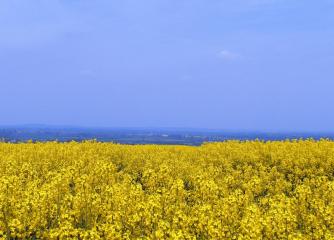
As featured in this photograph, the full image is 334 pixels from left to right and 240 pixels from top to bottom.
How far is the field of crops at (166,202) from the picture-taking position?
10422 millimetres

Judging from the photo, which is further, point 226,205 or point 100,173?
point 100,173

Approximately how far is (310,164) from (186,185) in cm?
594

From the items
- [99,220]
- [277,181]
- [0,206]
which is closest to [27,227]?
[0,206]

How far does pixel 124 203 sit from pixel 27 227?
98.8 inches

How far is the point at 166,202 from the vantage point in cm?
Answer: 1263

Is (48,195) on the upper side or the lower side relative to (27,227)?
upper

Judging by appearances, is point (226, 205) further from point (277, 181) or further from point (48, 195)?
point (277, 181)

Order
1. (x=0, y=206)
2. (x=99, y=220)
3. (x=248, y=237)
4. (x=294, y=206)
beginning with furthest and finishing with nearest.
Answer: (x=294, y=206), (x=99, y=220), (x=0, y=206), (x=248, y=237)

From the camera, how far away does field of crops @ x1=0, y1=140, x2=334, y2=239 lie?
410 inches

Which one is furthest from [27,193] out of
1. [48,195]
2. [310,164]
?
[310,164]

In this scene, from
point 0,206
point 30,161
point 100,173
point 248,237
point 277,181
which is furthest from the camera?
point 30,161

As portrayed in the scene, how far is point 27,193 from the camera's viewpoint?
480 inches

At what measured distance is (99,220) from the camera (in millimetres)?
12125

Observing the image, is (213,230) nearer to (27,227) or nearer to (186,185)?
(27,227)
